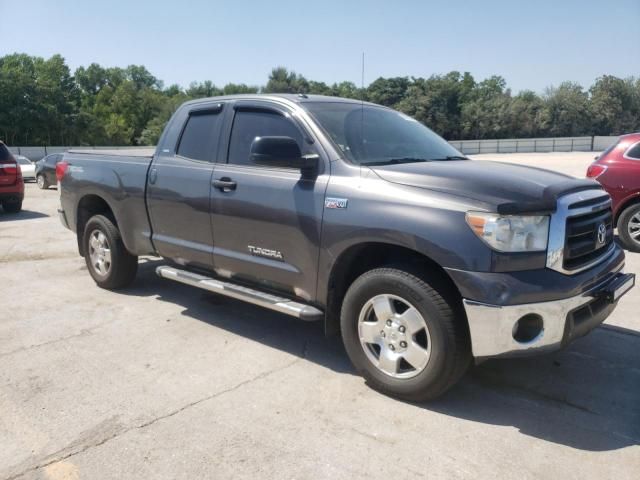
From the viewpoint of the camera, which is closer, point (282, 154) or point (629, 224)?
point (282, 154)

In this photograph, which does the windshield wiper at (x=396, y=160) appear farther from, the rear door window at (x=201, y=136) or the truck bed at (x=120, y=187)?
the truck bed at (x=120, y=187)

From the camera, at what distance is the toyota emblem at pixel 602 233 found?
3.62 m

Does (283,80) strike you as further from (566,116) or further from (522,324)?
(522,324)

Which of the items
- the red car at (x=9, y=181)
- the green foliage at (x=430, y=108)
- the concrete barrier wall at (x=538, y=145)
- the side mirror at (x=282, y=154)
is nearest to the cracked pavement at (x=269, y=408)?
the side mirror at (x=282, y=154)

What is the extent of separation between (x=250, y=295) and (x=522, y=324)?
78.3 inches

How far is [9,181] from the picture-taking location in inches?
472

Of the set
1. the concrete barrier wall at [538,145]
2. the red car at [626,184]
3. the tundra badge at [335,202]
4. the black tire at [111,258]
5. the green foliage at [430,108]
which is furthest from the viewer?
the green foliage at [430,108]

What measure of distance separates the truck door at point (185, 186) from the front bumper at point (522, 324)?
2.38 metres

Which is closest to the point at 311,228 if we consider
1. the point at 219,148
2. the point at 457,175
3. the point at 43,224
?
the point at 457,175

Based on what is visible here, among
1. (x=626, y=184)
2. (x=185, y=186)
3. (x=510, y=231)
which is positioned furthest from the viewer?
(x=626, y=184)

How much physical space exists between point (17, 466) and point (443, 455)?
2221 millimetres

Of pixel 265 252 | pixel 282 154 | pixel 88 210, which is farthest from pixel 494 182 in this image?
pixel 88 210

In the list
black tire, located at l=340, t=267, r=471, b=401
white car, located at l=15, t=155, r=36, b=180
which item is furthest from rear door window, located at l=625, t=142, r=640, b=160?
white car, located at l=15, t=155, r=36, b=180

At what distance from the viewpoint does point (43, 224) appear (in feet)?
36.1
